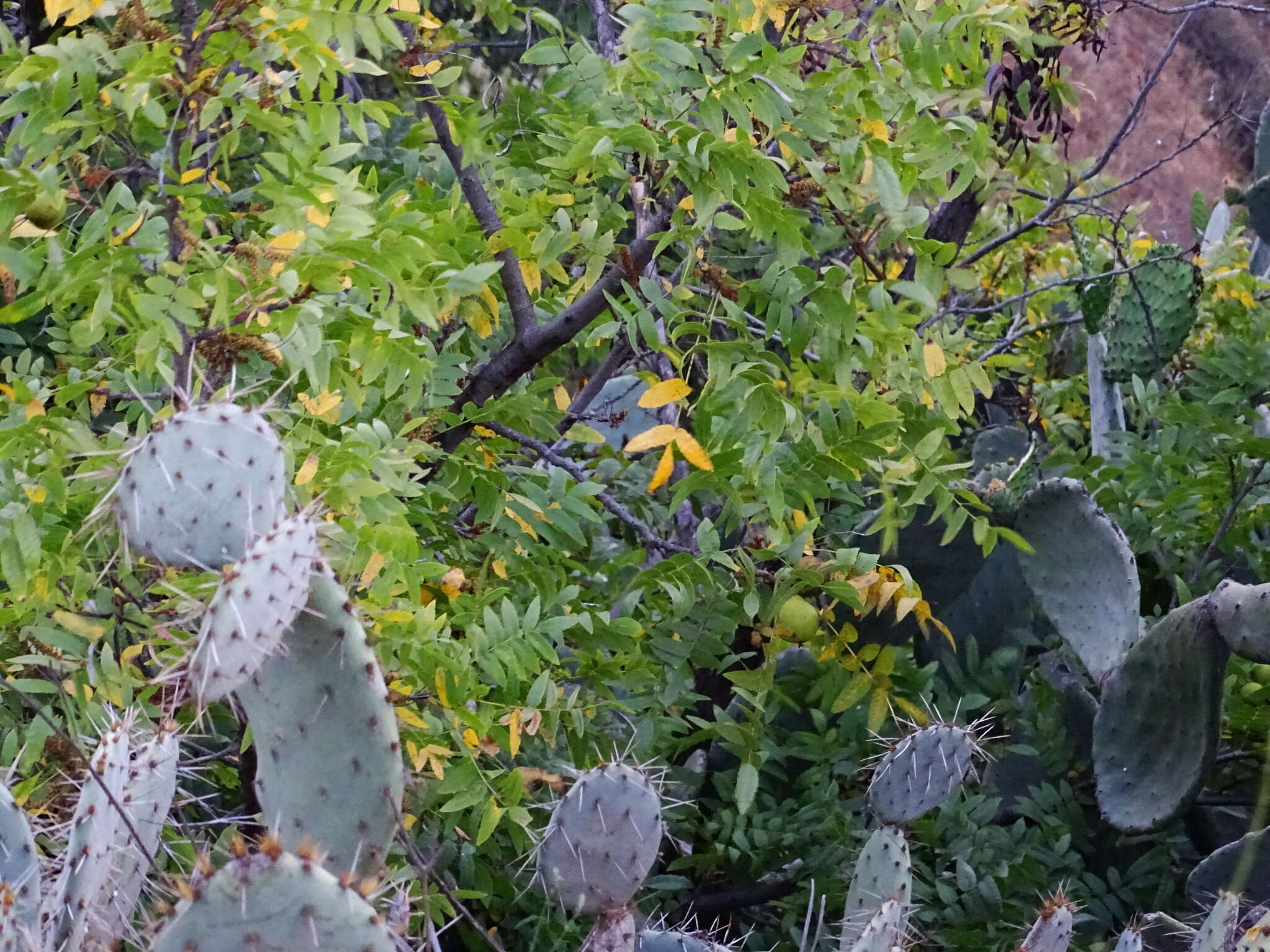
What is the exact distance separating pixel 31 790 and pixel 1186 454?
2.75 metres

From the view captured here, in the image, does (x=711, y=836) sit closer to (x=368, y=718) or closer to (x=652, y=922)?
(x=652, y=922)

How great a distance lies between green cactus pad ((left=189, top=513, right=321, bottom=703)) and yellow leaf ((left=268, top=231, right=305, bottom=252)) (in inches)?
19.6

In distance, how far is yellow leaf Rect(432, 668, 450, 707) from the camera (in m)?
1.73

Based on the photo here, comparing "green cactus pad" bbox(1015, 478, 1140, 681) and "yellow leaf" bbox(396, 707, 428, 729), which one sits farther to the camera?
"green cactus pad" bbox(1015, 478, 1140, 681)

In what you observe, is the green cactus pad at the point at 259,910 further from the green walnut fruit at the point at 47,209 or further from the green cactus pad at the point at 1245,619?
the green cactus pad at the point at 1245,619

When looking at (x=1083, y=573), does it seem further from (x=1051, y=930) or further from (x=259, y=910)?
(x=259, y=910)

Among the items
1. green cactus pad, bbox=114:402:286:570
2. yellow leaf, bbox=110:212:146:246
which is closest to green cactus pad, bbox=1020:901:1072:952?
green cactus pad, bbox=114:402:286:570

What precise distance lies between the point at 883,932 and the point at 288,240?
133 centimetres

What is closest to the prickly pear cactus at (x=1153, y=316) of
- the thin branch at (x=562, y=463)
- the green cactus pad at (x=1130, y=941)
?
the thin branch at (x=562, y=463)

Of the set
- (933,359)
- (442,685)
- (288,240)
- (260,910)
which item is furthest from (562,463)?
(260,910)

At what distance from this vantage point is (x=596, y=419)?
2.46 meters

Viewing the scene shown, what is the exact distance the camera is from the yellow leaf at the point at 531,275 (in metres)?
2.14

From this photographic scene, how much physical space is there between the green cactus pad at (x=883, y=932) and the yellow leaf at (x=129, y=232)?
4.75 ft

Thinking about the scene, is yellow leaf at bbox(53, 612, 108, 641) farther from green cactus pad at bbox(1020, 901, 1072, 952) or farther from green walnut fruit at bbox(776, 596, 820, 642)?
green cactus pad at bbox(1020, 901, 1072, 952)
